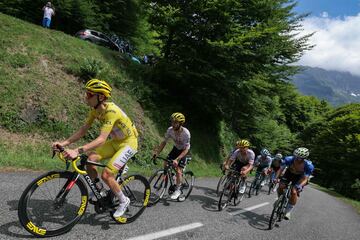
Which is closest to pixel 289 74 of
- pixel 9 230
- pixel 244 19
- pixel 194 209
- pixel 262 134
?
Answer: pixel 244 19

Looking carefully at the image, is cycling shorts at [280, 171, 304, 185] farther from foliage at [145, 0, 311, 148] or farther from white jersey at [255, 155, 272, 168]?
foliage at [145, 0, 311, 148]

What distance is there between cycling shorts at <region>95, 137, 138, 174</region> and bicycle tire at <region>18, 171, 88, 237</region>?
2.42 ft

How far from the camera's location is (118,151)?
20.2ft

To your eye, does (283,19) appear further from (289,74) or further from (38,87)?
(38,87)

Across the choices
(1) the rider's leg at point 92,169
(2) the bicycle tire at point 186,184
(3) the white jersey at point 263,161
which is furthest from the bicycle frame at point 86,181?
(3) the white jersey at point 263,161

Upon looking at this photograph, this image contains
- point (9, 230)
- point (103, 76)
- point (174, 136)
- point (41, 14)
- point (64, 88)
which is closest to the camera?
point (9, 230)

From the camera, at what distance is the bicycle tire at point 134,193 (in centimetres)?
660

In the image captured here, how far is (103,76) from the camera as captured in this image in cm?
1727

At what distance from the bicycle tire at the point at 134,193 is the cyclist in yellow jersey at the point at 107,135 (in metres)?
0.43

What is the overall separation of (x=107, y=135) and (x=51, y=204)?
1.39 m

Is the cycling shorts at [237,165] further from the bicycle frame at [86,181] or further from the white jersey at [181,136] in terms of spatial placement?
the bicycle frame at [86,181]

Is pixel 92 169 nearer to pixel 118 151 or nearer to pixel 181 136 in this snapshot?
Result: pixel 118 151

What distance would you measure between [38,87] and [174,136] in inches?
290

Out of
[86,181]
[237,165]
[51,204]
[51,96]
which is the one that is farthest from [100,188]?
[51,96]
